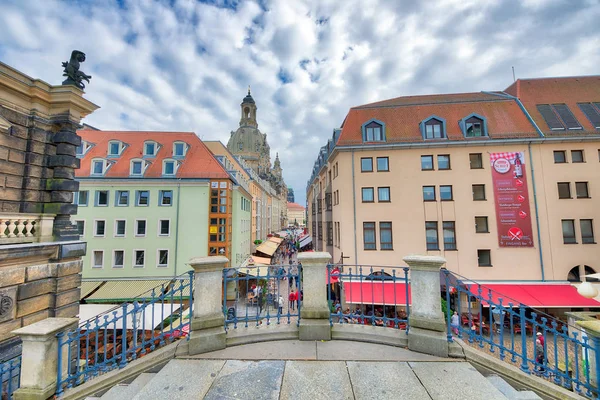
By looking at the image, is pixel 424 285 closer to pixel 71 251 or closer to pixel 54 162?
pixel 71 251

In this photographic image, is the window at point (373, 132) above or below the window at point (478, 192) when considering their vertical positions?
above

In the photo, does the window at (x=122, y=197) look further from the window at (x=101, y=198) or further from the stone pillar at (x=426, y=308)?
the stone pillar at (x=426, y=308)

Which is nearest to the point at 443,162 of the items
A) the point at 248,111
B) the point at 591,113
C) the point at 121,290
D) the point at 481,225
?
the point at 481,225

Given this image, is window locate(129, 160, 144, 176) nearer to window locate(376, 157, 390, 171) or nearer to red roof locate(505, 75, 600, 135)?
window locate(376, 157, 390, 171)

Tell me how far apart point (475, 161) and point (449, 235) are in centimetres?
586

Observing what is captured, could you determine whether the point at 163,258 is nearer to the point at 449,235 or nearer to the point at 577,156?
the point at 449,235

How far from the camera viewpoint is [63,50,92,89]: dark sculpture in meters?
9.17

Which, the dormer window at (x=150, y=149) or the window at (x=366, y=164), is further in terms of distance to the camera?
the dormer window at (x=150, y=149)

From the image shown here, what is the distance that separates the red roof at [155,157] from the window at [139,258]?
6.85 meters

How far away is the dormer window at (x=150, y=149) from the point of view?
25.4 metres

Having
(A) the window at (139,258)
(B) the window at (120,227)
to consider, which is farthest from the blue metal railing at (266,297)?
(B) the window at (120,227)

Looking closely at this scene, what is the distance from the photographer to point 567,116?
765 inches

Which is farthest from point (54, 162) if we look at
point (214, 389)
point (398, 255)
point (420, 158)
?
point (420, 158)

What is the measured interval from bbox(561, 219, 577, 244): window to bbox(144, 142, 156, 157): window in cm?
3450
